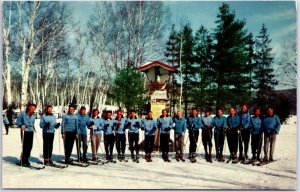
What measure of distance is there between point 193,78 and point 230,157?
8.78 m

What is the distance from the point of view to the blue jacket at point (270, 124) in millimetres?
8116

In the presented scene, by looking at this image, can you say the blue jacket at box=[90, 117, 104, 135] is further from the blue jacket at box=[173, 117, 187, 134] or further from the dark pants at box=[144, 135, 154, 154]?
the blue jacket at box=[173, 117, 187, 134]

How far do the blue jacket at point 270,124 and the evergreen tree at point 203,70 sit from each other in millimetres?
6380

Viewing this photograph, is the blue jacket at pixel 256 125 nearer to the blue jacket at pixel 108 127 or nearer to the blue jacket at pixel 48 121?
the blue jacket at pixel 108 127

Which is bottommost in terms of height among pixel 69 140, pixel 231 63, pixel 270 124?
pixel 69 140

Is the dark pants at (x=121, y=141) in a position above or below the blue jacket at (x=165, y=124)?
below

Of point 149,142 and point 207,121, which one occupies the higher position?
point 207,121

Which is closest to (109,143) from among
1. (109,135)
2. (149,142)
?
(109,135)

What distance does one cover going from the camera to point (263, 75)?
13109 millimetres

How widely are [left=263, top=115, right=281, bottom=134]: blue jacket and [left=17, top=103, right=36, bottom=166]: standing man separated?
5426 mm

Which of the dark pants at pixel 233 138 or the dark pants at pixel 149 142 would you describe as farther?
the dark pants at pixel 149 142

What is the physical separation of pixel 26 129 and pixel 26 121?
18 centimetres

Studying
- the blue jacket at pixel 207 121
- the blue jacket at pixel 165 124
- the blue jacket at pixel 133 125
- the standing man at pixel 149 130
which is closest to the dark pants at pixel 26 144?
the blue jacket at pixel 133 125

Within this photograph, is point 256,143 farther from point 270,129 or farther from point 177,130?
point 177,130
